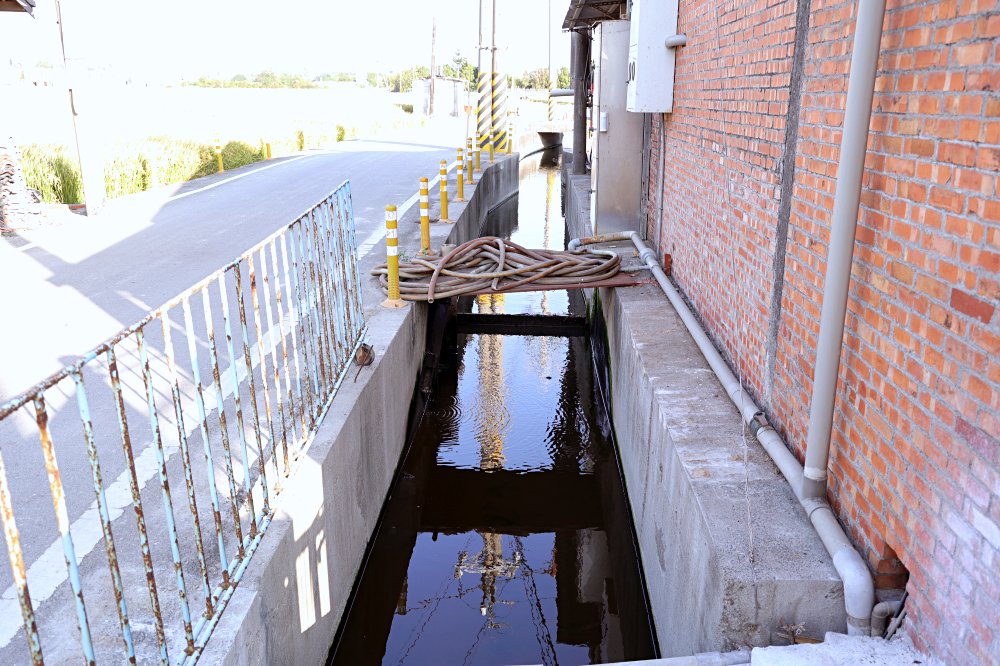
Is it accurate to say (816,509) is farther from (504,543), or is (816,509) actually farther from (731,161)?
(504,543)

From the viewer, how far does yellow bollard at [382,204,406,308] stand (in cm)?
719

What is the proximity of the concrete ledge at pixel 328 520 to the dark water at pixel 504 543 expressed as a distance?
37cm

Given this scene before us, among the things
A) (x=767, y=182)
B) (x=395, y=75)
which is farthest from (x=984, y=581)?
(x=395, y=75)

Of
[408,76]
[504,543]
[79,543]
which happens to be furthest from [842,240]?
[408,76]

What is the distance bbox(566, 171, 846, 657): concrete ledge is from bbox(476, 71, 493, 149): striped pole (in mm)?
19170

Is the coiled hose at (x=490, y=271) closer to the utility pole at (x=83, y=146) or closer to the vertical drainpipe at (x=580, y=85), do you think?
the utility pole at (x=83, y=146)

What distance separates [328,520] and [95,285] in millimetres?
5339

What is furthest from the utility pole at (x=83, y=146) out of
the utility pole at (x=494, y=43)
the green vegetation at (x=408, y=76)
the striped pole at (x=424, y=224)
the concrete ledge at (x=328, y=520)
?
the green vegetation at (x=408, y=76)

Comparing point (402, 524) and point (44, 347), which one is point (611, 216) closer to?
point (402, 524)

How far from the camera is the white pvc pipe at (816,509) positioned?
3109 millimetres

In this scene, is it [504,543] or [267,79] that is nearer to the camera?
[504,543]

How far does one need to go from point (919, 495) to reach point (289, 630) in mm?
2830

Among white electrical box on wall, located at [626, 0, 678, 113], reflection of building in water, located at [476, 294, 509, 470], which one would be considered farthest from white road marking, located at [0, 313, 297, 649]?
white electrical box on wall, located at [626, 0, 678, 113]

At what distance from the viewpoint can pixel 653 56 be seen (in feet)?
25.7
